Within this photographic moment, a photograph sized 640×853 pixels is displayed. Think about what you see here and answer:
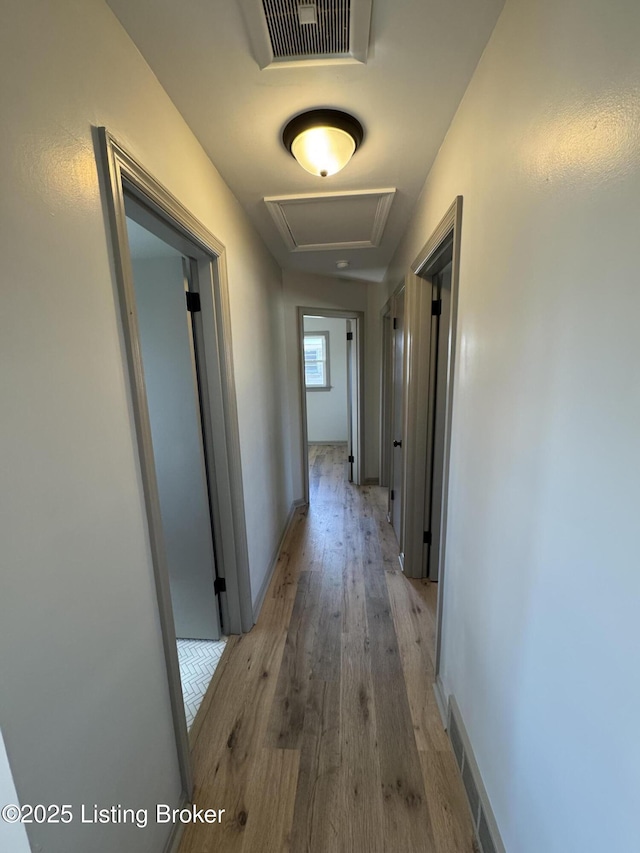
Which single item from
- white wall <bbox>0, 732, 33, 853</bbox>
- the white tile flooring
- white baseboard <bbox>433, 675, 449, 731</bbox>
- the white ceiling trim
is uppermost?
the white ceiling trim

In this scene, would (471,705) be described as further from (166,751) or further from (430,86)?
(430,86)

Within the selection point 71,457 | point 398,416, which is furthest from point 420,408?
point 71,457

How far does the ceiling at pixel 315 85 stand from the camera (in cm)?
91

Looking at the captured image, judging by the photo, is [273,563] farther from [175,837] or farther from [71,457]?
[71,457]

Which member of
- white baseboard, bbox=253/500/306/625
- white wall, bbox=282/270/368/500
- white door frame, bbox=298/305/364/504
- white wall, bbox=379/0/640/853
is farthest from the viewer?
white door frame, bbox=298/305/364/504

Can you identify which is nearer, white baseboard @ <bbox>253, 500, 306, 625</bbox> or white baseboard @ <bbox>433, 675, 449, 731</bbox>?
white baseboard @ <bbox>433, 675, 449, 731</bbox>

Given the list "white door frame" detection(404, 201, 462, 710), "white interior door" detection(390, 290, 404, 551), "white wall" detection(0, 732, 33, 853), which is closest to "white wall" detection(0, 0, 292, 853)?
"white wall" detection(0, 732, 33, 853)

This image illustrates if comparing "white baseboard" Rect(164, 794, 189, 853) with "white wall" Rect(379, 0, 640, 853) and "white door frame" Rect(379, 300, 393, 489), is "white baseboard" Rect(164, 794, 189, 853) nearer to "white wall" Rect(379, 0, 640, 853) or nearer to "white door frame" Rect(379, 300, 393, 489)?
"white wall" Rect(379, 0, 640, 853)

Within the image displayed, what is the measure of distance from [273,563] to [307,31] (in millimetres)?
2759

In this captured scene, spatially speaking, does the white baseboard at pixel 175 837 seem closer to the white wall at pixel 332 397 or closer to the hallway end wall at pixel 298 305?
the hallway end wall at pixel 298 305

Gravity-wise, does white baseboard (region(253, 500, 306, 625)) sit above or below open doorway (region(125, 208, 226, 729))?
below

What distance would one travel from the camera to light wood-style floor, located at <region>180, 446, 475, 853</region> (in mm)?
1133

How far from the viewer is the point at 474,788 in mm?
1114

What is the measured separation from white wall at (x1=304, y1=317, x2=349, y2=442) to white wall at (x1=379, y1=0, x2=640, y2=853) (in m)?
4.75
